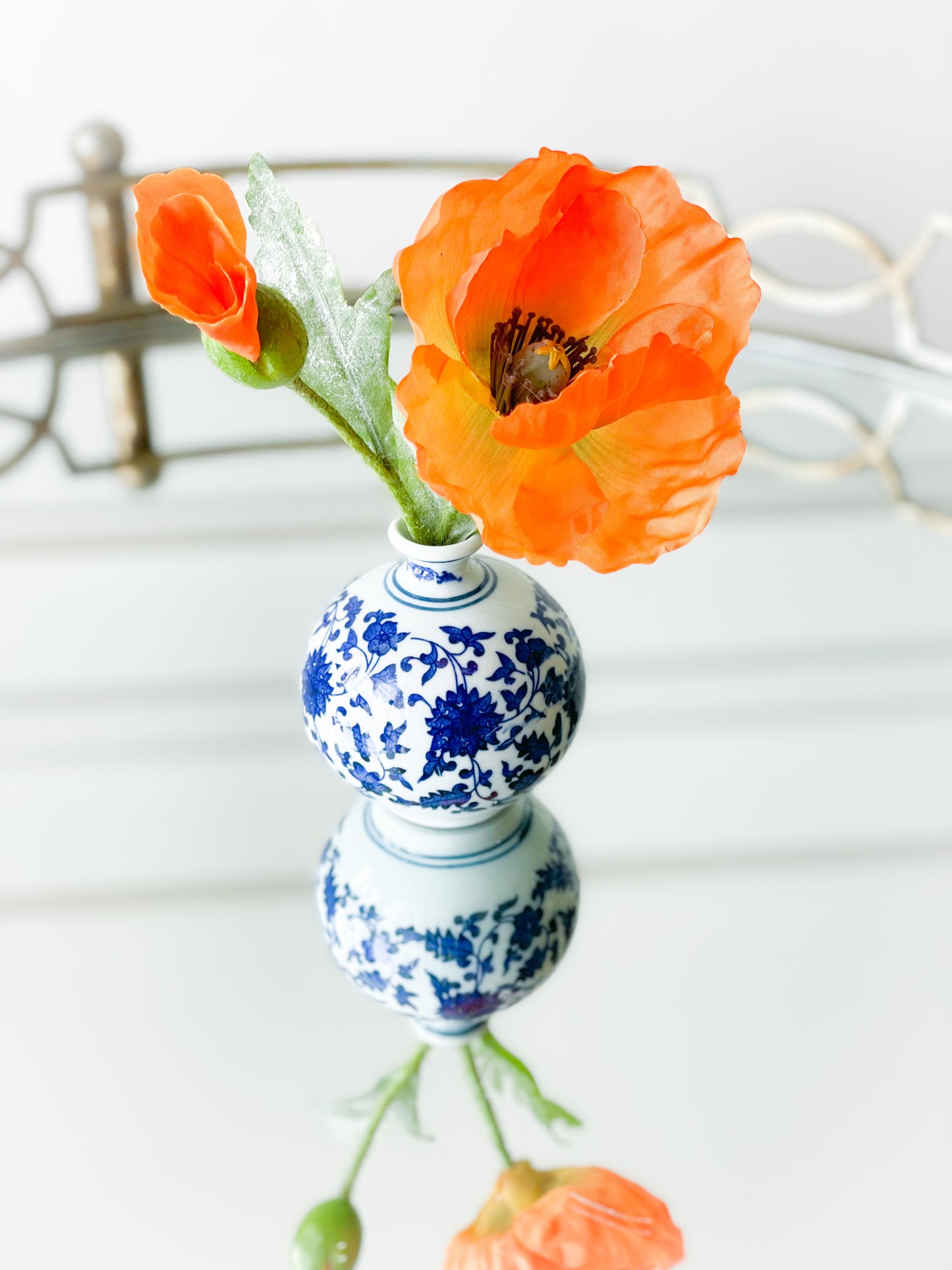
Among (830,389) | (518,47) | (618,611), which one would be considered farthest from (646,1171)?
(518,47)

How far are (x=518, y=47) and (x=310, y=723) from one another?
118 cm

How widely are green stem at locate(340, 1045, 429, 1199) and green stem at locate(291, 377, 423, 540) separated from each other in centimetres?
22

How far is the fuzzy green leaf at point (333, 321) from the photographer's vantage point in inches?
18.3

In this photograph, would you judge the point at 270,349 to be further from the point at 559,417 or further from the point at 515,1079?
the point at 515,1079

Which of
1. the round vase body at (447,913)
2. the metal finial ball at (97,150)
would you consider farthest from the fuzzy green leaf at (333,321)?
the metal finial ball at (97,150)

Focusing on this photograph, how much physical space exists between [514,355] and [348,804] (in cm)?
30

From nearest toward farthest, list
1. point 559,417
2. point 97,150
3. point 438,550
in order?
point 559,417 < point 438,550 < point 97,150

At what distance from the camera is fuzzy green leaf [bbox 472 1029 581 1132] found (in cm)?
52

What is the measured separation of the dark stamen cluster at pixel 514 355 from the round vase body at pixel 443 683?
8 centimetres

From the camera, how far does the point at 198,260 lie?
0.41m

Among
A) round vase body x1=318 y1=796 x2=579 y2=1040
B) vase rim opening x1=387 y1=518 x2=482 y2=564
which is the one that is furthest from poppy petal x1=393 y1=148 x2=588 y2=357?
round vase body x1=318 y1=796 x2=579 y2=1040

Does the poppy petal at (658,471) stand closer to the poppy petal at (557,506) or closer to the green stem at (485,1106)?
the poppy petal at (557,506)

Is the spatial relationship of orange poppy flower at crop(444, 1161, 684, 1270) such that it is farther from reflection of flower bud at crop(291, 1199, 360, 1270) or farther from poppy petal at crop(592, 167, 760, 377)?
poppy petal at crop(592, 167, 760, 377)

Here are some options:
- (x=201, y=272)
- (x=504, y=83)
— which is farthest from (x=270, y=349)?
(x=504, y=83)
